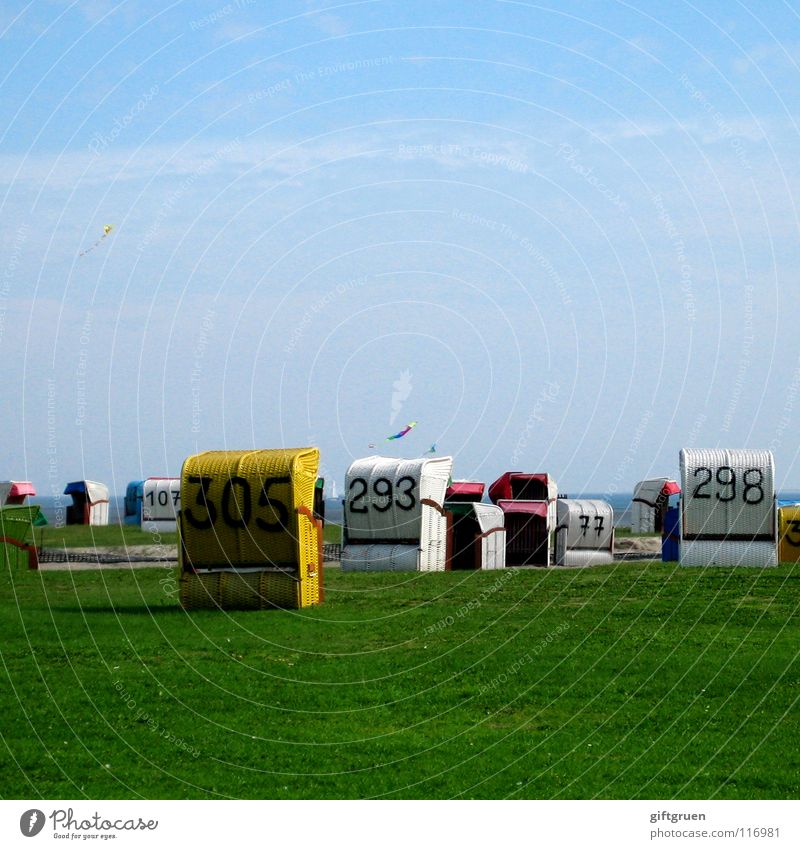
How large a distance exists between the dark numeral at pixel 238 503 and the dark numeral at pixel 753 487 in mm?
16473

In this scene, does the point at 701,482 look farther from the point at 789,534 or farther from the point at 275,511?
the point at 275,511

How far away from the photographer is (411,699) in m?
17.2

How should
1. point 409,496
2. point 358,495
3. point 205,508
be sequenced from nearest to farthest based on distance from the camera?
point 205,508, point 409,496, point 358,495

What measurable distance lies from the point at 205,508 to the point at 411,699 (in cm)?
1069

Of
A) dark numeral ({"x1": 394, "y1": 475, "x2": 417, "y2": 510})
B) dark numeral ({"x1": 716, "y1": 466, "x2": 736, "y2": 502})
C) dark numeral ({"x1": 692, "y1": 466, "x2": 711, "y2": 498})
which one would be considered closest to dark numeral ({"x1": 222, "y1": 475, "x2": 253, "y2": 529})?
dark numeral ({"x1": 394, "y1": 475, "x2": 417, "y2": 510})

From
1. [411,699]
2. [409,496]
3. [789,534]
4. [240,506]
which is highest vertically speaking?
[409,496]

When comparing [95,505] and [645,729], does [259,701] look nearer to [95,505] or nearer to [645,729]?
[645,729]

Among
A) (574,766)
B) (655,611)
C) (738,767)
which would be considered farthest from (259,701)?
(655,611)

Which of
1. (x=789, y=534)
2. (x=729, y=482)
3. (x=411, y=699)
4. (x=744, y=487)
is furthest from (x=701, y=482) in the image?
(x=411, y=699)

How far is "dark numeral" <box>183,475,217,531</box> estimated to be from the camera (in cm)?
2680

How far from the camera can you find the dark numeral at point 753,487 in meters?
36.9

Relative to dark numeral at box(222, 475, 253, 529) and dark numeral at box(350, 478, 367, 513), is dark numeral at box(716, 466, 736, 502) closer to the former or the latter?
dark numeral at box(350, 478, 367, 513)

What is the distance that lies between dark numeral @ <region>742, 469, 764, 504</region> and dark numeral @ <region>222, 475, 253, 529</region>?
1647 centimetres

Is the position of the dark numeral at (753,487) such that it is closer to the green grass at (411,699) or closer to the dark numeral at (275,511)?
the green grass at (411,699)
